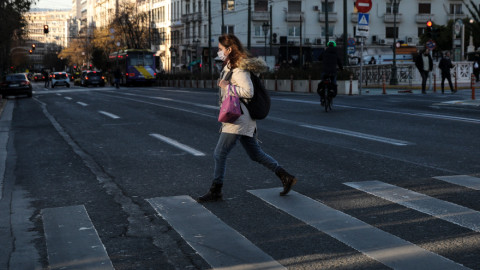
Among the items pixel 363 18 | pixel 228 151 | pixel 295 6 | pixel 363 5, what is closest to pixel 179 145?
pixel 228 151

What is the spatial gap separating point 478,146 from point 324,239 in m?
6.17

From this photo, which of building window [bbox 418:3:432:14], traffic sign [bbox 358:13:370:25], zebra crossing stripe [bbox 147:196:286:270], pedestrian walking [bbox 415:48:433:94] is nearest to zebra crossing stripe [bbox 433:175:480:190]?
zebra crossing stripe [bbox 147:196:286:270]

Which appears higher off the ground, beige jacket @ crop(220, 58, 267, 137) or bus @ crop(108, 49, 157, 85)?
bus @ crop(108, 49, 157, 85)

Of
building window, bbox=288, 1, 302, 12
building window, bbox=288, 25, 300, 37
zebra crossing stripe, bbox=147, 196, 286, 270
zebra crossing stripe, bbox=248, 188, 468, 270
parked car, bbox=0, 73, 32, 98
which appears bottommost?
zebra crossing stripe, bbox=147, 196, 286, 270

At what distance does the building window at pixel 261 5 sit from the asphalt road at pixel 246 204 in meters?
68.2

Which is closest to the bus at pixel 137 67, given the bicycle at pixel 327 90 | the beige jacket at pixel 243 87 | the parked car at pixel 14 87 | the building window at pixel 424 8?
the parked car at pixel 14 87

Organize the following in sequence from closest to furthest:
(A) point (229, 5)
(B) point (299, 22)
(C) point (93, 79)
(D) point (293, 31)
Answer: (C) point (93, 79)
(B) point (299, 22)
(D) point (293, 31)
(A) point (229, 5)

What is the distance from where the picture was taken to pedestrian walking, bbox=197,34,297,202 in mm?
6289

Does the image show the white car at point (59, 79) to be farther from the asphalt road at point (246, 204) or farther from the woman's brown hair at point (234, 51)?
the woman's brown hair at point (234, 51)

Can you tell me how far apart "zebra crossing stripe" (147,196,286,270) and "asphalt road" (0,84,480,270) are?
0.6 inches

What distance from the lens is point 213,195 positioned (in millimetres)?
6531

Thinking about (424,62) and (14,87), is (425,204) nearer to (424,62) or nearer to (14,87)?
(424,62)

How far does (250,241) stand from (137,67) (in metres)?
58.3

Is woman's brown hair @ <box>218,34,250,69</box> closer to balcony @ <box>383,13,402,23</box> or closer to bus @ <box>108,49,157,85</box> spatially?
bus @ <box>108,49,157,85</box>
